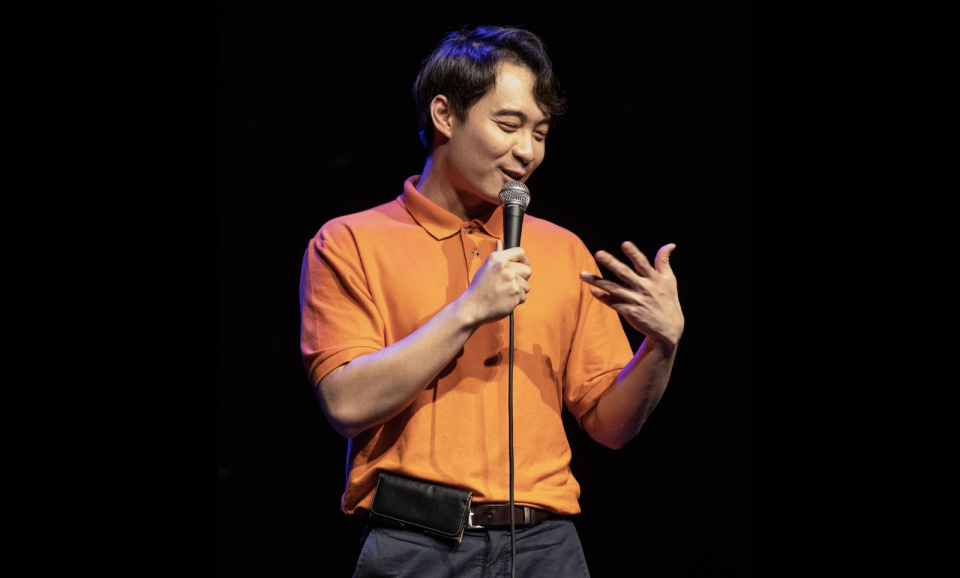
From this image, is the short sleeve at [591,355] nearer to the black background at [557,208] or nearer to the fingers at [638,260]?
the fingers at [638,260]

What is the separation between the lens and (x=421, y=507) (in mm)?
1366

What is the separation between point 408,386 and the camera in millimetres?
1336

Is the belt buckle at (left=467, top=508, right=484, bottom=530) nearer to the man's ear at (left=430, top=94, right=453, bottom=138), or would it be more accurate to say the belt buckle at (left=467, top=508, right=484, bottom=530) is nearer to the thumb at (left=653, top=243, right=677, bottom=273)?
the thumb at (left=653, top=243, right=677, bottom=273)

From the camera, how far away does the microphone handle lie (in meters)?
1.40

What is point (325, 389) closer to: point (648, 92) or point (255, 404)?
point (255, 404)

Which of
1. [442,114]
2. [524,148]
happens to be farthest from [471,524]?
[442,114]

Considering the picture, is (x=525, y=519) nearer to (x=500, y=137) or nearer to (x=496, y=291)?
(x=496, y=291)

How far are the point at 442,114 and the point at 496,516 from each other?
2.91ft

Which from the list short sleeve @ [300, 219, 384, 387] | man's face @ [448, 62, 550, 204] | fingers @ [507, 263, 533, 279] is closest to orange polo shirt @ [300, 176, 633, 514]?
short sleeve @ [300, 219, 384, 387]

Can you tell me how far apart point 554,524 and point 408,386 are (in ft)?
1.43

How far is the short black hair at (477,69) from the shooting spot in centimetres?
164

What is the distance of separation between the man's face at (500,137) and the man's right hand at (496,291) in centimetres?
29

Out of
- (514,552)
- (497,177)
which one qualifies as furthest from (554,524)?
(497,177)

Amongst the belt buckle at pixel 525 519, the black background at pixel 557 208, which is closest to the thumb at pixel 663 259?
the belt buckle at pixel 525 519
